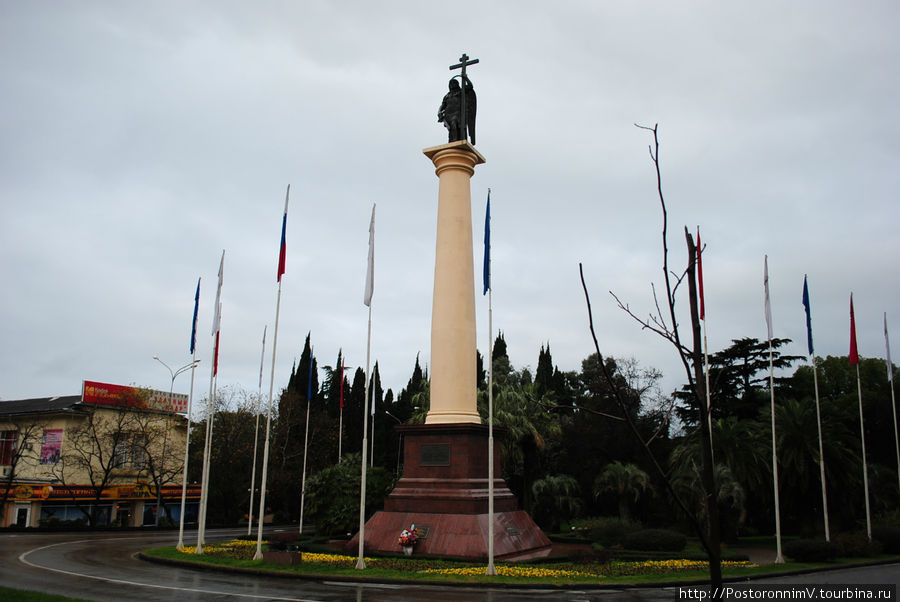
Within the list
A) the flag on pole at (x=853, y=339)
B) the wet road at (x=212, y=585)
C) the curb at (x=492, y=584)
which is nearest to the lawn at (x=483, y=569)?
the curb at (x=492, y=584)

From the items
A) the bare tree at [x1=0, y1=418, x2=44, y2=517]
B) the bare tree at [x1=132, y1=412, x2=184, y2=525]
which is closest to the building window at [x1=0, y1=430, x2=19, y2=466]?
the bare tree at [x1=0, y1=418, x2=44, y2=517]

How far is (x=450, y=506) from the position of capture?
888 inches

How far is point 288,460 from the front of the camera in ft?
175

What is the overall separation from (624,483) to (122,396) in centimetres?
3703

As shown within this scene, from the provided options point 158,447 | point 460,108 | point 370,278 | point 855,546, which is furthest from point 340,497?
point 158,447

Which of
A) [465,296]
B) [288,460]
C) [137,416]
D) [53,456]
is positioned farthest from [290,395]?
[465,296]

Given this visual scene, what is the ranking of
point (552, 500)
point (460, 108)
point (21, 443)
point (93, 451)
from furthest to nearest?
1. point (93, 451)
2. point (21, 443)
3. point (552, 500)
4. point (460, 108)

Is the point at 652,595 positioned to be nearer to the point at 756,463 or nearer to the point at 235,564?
the point at 235,564

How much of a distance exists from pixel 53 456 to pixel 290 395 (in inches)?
672

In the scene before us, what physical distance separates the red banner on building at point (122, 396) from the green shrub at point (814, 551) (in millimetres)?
43232

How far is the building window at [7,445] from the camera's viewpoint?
4966 centimetres

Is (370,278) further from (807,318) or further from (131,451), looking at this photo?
(131,451)

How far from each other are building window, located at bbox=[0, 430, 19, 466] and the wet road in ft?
102

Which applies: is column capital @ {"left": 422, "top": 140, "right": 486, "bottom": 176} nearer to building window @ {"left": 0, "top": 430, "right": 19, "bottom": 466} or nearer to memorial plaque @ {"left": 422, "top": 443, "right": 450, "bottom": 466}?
memorial plaque @ {"left": 422, "top": 443, "right": 450, "bottom": 466}
